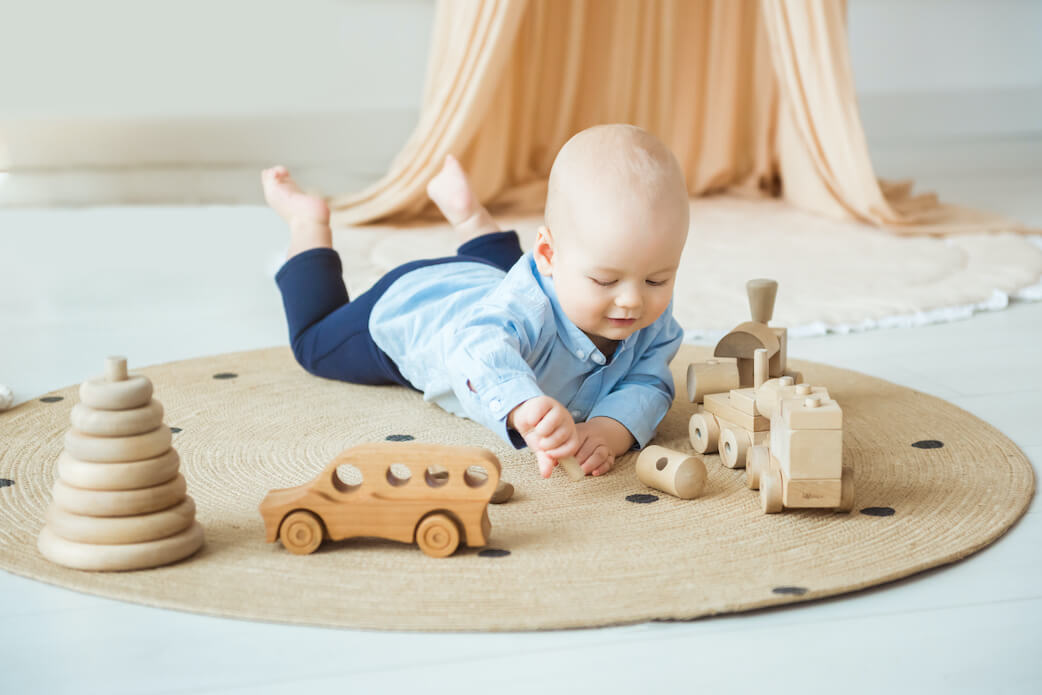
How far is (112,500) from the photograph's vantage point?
82 centimetres

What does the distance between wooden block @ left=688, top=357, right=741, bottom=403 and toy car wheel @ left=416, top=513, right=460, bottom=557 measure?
46cm

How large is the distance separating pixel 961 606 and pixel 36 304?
159cm

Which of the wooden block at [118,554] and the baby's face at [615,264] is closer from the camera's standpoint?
the wooden block at [118,554]


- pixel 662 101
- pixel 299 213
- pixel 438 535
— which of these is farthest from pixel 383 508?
pixel 662 101

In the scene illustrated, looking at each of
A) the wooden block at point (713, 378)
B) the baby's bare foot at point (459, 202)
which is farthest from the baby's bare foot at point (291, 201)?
the wooden block at point (713, 378)

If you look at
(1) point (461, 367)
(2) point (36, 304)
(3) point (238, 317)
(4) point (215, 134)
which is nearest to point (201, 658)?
(1) point (461, 367)

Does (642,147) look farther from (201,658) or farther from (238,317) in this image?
(238,317)

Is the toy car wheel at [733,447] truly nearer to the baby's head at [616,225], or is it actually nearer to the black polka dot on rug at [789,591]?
the baby's head at [616,225]

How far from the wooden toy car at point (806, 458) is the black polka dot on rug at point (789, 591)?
0.13 meters

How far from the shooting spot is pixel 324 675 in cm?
73

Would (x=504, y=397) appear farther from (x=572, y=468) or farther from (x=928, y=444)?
(x=928, y=444)

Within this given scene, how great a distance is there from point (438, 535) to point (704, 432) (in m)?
0.37

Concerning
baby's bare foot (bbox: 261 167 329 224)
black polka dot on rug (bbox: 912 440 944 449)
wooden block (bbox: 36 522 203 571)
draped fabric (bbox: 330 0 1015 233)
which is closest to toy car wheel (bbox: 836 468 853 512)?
black polka dot on rug (bbox: 912 440 944 449)

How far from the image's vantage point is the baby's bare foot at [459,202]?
62.2 inches
